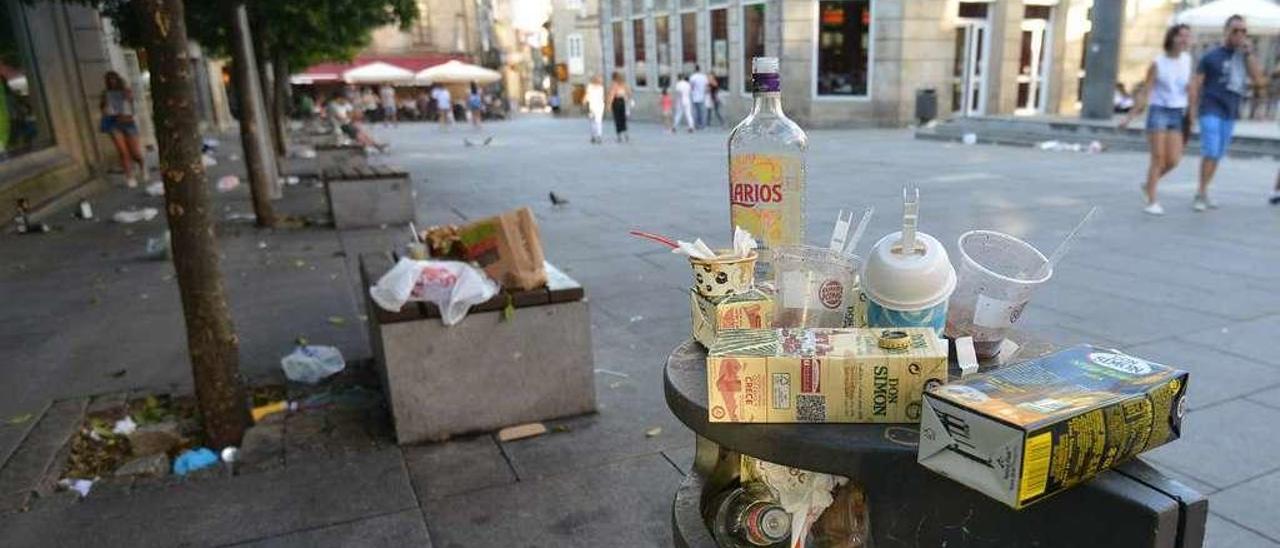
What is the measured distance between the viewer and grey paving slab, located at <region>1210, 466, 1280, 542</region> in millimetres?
2656

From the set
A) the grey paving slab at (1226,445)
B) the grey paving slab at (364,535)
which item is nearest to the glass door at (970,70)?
the grey paving slab at (1226,445)

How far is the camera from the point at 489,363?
3.55 m

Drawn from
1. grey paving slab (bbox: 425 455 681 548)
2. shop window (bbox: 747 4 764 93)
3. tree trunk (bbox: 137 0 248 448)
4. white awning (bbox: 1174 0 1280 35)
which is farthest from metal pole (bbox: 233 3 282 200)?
white awning (bbox: 1174 0 1280 35)

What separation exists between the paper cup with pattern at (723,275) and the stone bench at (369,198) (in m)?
7.65

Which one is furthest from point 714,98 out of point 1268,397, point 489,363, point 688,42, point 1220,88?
point 489,363

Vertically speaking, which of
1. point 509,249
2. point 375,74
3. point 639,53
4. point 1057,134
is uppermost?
point 639,53

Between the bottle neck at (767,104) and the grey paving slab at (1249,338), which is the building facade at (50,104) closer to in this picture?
the bottle neck at (767,104)

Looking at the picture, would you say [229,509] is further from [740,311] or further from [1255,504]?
[1255,504]

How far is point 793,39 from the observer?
71.6 ft

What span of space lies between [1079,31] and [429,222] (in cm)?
1981

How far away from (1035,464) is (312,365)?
3877mm

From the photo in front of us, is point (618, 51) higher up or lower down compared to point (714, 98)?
higher up

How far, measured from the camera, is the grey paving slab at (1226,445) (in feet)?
9.85

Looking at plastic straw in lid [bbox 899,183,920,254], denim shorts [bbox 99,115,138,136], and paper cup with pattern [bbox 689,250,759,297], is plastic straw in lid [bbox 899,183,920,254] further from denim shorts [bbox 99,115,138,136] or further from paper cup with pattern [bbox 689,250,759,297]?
denim shorts [bbox 99,115,138,136]
